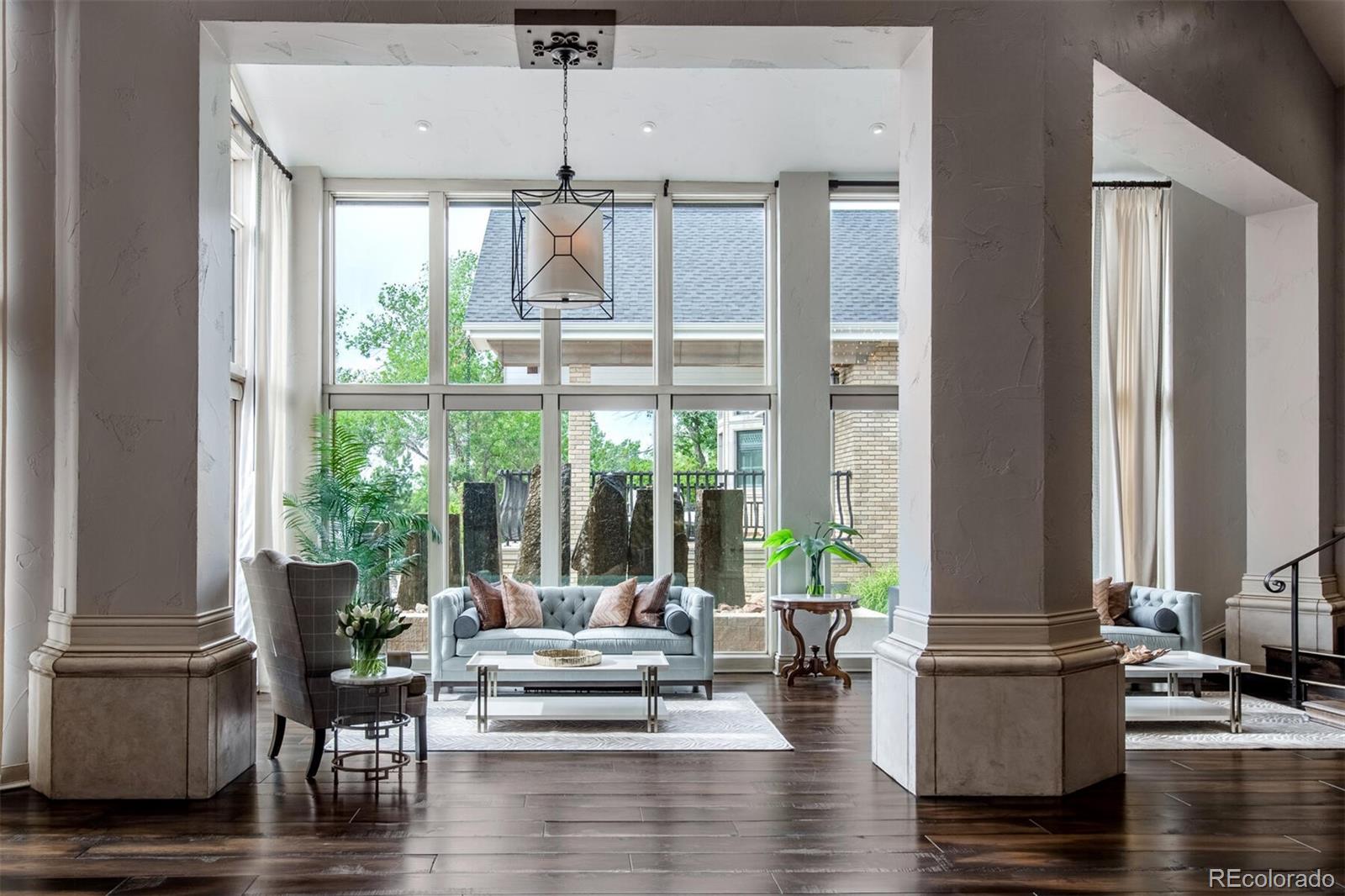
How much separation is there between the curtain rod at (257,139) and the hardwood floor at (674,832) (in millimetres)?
4476

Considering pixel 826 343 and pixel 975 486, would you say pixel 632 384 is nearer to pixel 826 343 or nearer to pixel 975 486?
pixel 826 343

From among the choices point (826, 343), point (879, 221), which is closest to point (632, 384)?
point (826, 343)

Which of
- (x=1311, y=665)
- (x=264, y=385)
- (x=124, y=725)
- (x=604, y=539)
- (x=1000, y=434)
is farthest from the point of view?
(x=604, y=539)

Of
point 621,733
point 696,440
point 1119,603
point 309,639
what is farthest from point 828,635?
point 309,639

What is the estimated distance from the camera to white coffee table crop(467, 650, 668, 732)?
659 cm

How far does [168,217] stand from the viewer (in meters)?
5.02

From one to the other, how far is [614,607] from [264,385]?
311 centimetres

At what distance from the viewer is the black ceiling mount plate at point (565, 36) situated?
508 cm

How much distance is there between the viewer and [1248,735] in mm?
6387

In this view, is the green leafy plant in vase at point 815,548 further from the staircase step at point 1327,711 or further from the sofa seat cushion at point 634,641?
the staircase step at point 1327,711

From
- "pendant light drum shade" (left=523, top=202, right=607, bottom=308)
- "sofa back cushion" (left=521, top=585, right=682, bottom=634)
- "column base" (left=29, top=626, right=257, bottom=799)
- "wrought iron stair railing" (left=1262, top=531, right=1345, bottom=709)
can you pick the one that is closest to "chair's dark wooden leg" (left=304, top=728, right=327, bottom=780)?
"column base" (left=29, top=626, right=257, bottom=799)

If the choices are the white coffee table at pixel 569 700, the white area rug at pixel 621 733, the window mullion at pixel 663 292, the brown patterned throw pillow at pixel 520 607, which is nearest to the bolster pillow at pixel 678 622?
the white area rug at pixel 621 733

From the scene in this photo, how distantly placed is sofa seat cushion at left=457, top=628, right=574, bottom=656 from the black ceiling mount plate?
4.09 m

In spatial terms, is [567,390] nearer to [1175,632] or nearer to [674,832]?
[1175,632]
